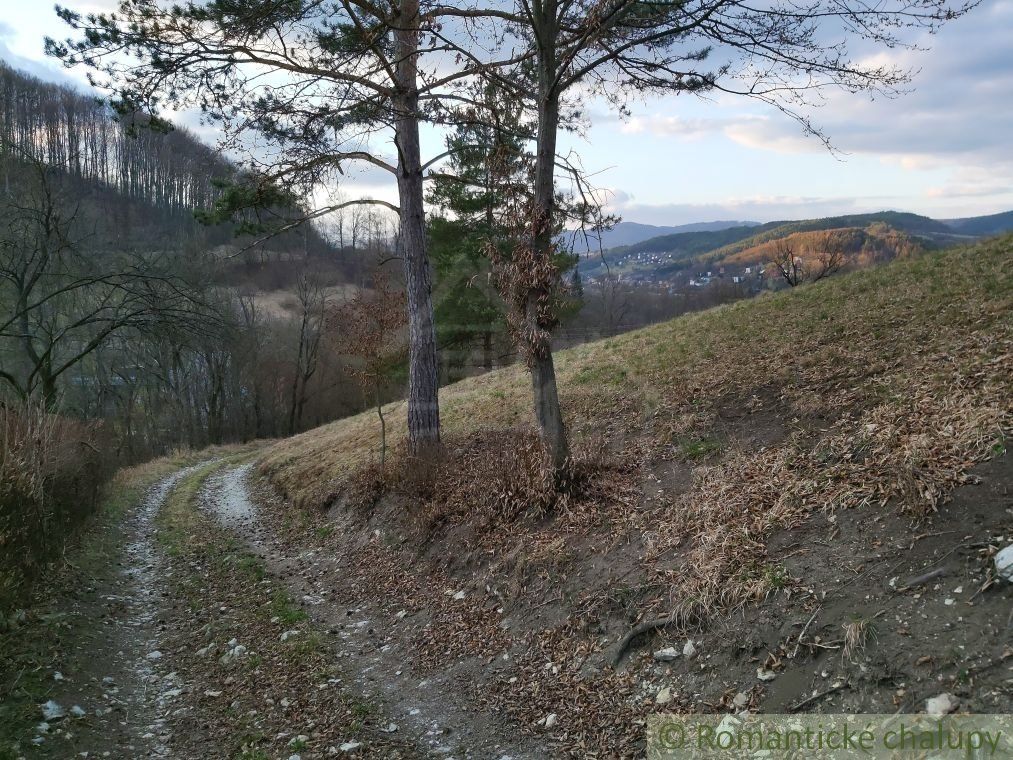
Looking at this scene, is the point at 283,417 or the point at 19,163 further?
the point at 283,417

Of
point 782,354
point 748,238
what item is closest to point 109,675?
point 782,354

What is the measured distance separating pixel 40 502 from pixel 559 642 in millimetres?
6726

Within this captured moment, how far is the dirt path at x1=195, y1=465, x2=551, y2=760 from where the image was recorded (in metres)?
4.66

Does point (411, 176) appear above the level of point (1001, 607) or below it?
above

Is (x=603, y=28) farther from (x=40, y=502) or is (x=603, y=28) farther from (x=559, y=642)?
(x=40, y=502)

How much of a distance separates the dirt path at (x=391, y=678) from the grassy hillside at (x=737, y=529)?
0.69 feet

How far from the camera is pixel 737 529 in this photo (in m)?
5.38

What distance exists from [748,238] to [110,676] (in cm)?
10685

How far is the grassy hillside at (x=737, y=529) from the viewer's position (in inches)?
159

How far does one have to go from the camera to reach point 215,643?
678cm

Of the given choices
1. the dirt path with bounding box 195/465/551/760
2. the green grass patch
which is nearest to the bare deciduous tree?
the dirt path with bounding box 195/465/551/760

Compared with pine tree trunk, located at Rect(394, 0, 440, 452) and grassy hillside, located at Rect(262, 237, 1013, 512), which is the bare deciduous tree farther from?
grassy hillside, located at Rect(262, 237, 1013, 512)

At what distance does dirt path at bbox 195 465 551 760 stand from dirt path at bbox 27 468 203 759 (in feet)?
5.02

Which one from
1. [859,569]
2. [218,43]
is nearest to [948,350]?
[859,569]
